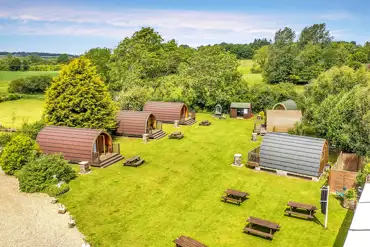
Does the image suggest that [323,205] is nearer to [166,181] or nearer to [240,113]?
[166,181]

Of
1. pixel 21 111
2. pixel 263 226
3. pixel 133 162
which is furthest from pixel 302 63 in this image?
pixel 263 226

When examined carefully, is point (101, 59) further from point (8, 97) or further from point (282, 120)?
point (282, 120)

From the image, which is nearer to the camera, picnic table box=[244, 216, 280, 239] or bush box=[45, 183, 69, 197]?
picnic table box=[244, 216, 280, 239]

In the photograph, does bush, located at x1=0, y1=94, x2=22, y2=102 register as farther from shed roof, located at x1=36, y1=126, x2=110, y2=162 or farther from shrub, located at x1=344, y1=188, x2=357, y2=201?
shrub, located at x1=344, y1=188, x2=357, y2=201

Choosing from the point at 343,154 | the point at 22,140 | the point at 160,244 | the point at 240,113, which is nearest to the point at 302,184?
the point at 343,154

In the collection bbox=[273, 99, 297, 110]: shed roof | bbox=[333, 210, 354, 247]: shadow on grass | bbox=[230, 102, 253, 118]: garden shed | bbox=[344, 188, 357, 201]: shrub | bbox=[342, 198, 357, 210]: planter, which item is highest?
bbox=[273, 99, 297, 110]: shed roof

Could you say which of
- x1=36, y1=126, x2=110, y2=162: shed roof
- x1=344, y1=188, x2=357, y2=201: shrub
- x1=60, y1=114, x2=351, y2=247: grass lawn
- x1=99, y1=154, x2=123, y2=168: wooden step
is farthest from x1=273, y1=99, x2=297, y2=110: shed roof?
x1=36, y1=126, x2=110, y2=162: shed roof
